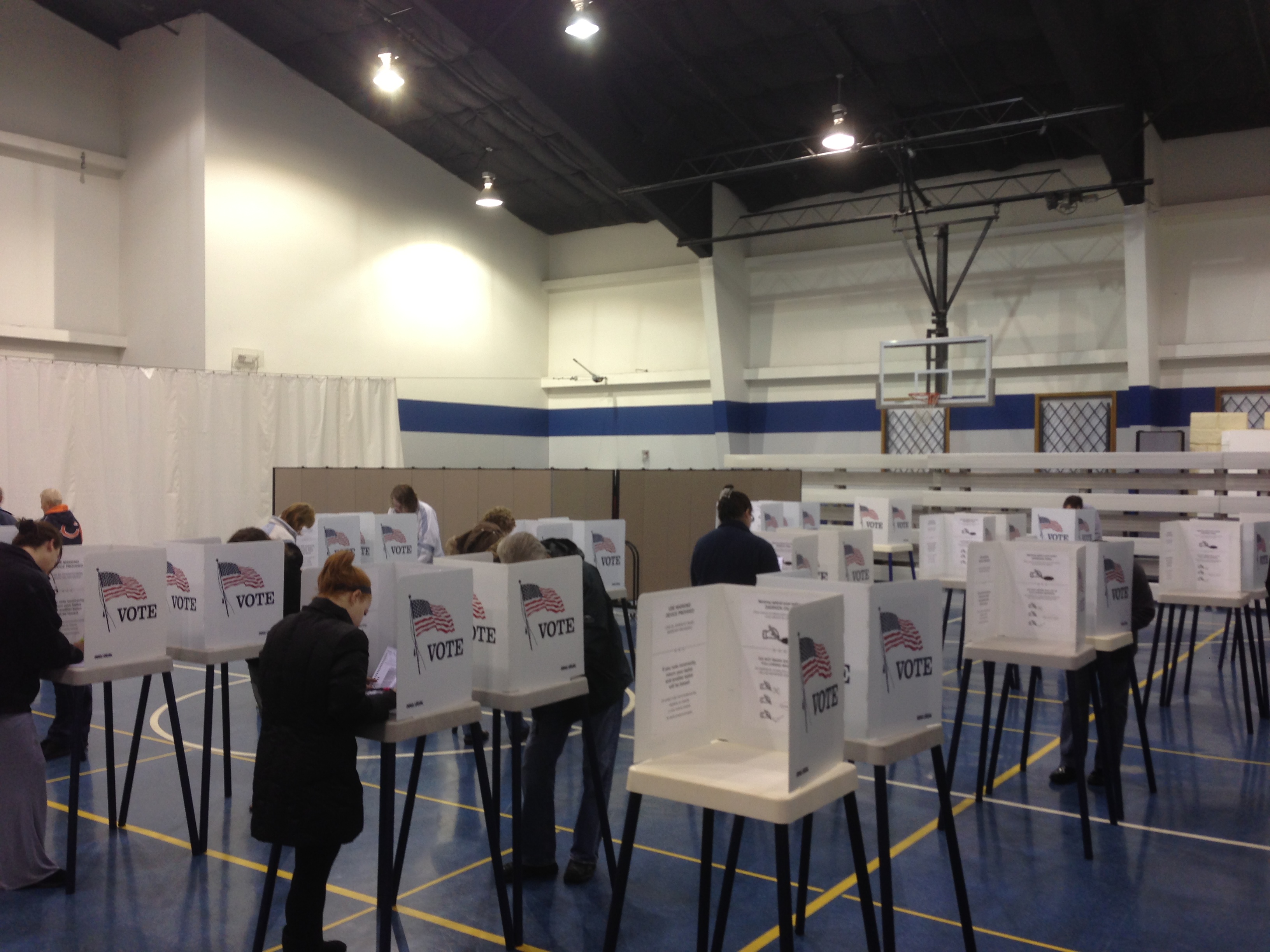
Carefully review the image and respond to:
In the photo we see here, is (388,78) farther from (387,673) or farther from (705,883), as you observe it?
(705,883)

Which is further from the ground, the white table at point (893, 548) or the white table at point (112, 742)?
the white table at point (893, 548)

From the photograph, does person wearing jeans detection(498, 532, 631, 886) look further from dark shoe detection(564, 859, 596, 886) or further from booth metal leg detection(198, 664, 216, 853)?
booth metal leg detection(198, 664, 216, 853)

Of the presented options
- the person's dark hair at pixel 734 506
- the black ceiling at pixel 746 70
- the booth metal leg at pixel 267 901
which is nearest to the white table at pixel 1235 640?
the person's dark hair at pixel 734 506

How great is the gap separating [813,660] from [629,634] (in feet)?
14.0

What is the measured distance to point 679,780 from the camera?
291 centimetres

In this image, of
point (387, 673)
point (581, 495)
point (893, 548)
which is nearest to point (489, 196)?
point (581, 495)

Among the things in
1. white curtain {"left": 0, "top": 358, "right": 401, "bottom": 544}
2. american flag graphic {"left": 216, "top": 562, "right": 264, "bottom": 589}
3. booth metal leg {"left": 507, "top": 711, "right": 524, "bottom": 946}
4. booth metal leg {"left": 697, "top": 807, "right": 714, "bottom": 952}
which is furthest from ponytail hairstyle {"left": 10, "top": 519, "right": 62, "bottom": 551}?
white curtain {"left": 0, "top": 358, "right": 401, "bottom": 544}

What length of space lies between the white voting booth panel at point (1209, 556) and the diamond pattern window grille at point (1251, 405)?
8.45 meters

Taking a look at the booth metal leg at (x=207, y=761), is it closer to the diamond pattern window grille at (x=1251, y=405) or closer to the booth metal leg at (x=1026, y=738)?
the booth metal leg at (x=1026, y=738)

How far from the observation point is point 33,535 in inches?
189

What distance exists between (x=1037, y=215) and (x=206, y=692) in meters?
15.2

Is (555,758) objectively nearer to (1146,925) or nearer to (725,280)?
(1146,925)

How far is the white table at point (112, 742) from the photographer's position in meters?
4.37

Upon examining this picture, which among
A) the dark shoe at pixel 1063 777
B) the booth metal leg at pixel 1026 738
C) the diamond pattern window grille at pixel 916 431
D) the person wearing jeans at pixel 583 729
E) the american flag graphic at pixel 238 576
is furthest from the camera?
the diamond pattern window grille at pixel 916 431
